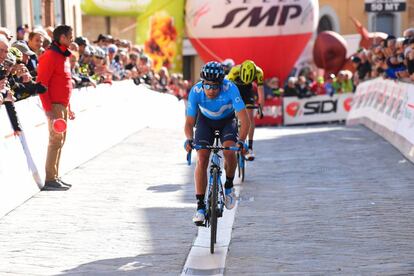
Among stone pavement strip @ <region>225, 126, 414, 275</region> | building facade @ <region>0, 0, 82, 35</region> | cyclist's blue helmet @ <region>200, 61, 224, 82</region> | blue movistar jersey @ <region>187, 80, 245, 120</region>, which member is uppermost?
building facade @ <region>0, 0, 82, 35</region>

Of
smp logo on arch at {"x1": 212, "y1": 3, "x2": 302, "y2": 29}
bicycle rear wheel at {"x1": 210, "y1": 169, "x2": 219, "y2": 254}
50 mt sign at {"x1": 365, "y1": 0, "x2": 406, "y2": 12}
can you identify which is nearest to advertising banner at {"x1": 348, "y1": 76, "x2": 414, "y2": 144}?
50 mt sign at {"x1": 365, "y1": 0, "x2": 406, "y2": 12}

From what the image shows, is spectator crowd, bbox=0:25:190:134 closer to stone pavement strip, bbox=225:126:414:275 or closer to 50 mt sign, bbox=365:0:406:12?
stone pavement strip, bbox=225:126:414:275

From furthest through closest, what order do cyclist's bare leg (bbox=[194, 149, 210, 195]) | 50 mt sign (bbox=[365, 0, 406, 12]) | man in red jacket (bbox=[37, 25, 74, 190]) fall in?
50 mt sign (bbox=[365, 0, 406, 12]), man in red jacket (bbox=[37, 25, 74, 190]), cyclist's bare leg (bbox=[194, 149, 210, 195])

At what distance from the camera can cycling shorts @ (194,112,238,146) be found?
934 cm

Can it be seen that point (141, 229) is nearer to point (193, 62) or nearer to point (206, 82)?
point (206, 82)

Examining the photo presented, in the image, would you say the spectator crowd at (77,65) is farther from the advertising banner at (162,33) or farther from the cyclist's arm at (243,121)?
the cyclist's arm at (243,121)

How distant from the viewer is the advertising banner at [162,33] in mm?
32500

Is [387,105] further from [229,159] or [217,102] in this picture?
[217,102]

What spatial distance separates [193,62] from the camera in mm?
47562

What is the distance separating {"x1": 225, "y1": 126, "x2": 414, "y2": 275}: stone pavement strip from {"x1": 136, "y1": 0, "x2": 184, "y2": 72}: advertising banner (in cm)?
1615

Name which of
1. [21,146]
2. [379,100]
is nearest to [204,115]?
[21,146]

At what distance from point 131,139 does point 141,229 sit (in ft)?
32.5

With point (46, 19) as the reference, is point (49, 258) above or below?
below

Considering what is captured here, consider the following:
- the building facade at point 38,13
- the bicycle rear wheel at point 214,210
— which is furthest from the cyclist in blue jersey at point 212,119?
the building facade at point 38,13
